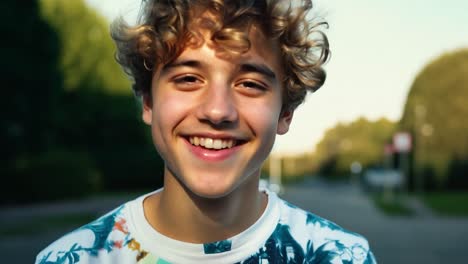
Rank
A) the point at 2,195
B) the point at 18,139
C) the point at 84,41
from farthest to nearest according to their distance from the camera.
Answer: the point at 84,41 → the point at 18,139 → the point at 2,195

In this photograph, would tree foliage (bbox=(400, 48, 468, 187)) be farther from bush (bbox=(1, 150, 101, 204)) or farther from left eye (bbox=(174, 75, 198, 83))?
left eye (bbox=(174, 75, 198, 83))

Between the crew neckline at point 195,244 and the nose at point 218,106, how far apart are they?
467 millimetres

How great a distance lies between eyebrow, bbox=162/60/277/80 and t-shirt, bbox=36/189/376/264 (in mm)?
523

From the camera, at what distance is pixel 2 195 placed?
1011 inches

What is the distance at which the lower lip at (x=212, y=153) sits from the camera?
222cm

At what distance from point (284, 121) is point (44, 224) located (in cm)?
1670

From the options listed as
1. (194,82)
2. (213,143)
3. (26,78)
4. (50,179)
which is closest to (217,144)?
(213,143)

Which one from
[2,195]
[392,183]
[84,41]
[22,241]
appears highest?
[84,41]

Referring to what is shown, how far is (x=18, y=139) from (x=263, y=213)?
27.8 metres

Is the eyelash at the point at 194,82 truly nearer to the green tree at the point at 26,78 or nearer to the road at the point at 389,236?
the road at the point at 389,236

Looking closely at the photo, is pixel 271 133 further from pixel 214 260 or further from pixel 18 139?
pixel 18 139

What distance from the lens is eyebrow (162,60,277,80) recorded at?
2301 millimetres

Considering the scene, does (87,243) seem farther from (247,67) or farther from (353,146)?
(353,146)

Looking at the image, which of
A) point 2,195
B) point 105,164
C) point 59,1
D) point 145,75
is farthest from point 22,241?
point 59,1
